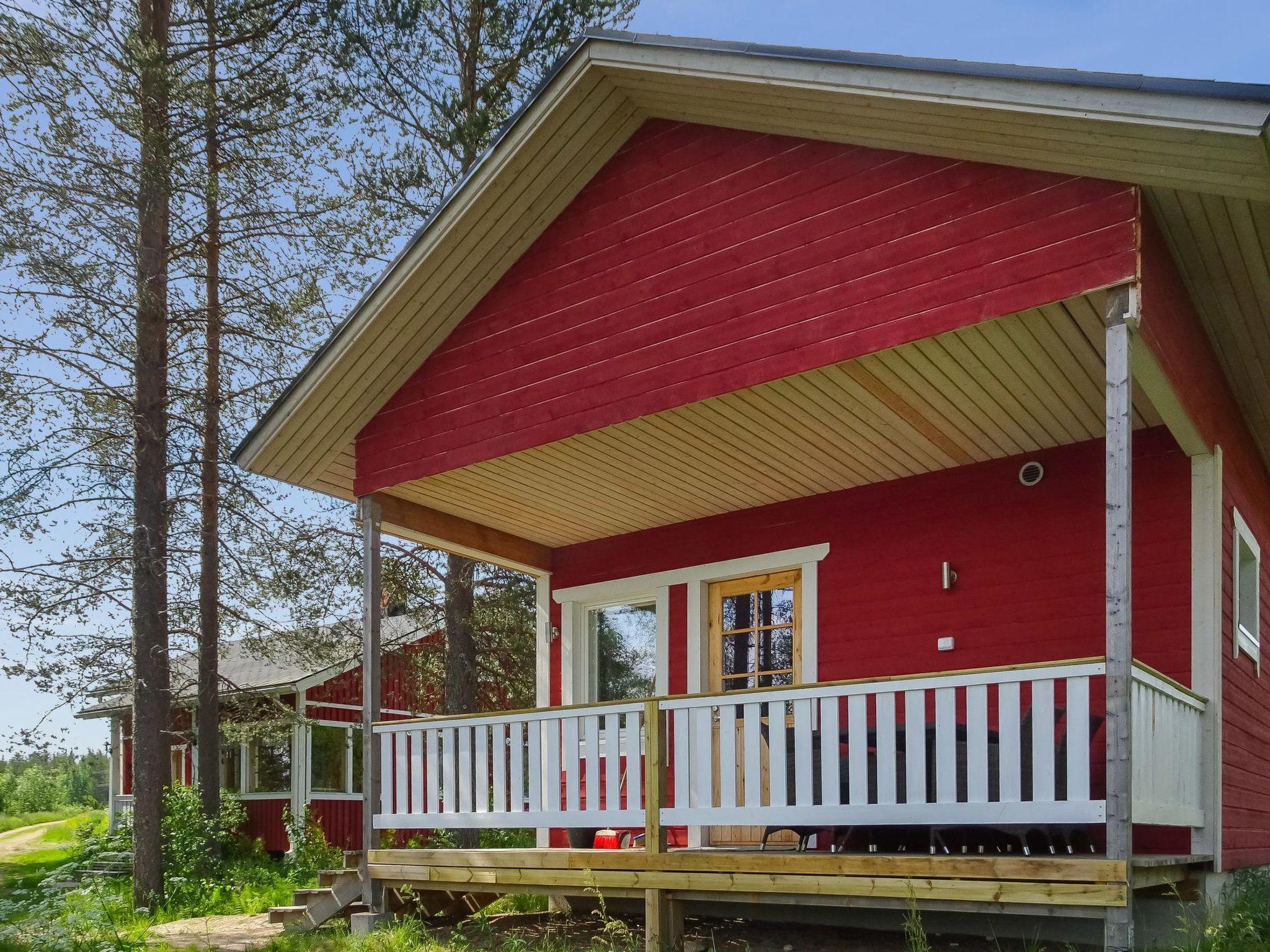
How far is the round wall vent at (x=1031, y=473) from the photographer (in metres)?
8.63

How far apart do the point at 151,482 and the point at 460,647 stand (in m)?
4.07

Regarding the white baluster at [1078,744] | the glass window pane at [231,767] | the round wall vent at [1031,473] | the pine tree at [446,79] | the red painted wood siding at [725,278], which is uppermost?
the pine tree at [446,79]

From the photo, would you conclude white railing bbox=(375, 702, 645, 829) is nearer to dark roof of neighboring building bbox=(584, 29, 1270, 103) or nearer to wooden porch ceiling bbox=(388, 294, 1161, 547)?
wooden porch ceiling bbox=(388, 294, 1161, 547)

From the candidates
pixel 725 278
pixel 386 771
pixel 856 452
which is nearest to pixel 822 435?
pixel 856 452

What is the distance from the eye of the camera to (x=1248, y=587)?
367 inches

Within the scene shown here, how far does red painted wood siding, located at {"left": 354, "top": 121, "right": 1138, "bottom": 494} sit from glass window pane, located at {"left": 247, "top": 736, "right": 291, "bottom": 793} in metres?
12.5

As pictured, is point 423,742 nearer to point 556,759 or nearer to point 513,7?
point 556,759

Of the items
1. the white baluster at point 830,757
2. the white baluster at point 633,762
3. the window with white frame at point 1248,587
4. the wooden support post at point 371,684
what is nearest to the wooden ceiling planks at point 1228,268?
the window with white frame at point 1248,587

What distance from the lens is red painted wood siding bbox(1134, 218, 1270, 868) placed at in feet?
21.5

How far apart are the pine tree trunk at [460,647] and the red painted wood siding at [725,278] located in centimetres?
601

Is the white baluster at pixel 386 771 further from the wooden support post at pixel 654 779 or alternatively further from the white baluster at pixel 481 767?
the wooden support post at pixel 654 779

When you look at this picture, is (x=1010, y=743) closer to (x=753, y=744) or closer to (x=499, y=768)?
(x=753, y=744)

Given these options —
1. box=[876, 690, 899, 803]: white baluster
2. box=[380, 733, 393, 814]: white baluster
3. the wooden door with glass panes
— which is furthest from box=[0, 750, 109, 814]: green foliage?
box=[876, 690, 899, 803]: white baluster

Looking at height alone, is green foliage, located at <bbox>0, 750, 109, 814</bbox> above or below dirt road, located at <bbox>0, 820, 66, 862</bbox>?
below
